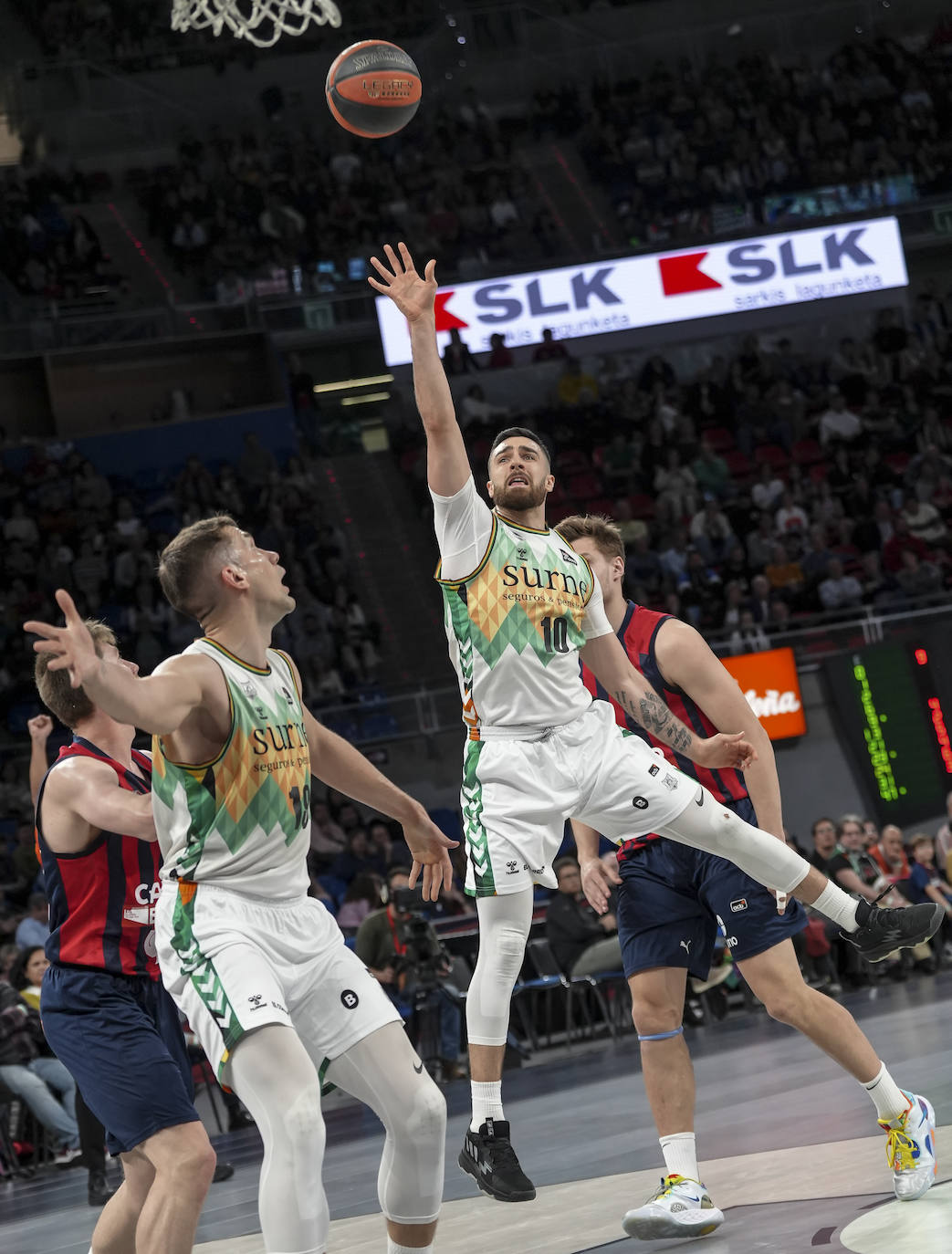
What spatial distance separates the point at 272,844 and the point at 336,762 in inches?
19.3

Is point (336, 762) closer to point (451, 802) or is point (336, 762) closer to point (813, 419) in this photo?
point (451, 802)

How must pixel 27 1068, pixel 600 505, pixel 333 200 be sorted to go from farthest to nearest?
pixel 333 200 < pixel 600 505 < pixel 27 1068

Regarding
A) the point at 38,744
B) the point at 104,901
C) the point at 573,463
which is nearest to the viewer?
the point at 104,901

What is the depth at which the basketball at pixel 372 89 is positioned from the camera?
7.05 meters

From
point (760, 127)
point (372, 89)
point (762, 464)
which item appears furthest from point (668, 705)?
point (760, 127)

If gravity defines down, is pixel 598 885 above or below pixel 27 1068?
above

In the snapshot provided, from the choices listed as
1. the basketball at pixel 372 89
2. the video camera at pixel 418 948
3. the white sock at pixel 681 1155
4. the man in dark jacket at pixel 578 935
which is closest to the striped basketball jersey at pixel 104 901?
the white sock at pixel 681 1155

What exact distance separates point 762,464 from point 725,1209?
676 inches

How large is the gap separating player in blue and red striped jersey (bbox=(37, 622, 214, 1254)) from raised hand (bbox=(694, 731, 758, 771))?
187 cm

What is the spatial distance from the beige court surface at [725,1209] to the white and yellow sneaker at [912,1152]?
Answer: 0.05 metres

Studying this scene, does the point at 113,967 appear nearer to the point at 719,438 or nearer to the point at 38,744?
the point at 38,744

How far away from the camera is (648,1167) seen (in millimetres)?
5961

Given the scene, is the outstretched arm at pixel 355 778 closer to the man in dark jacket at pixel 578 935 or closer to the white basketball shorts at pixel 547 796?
the white basketball shorts at pixel 547 796

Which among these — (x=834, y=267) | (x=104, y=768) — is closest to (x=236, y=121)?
(x=834, y=267)
